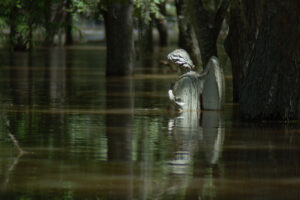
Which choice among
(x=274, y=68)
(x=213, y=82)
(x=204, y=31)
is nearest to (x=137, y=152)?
(x=274, y=68)

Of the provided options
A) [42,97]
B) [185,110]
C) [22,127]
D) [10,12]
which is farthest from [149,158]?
[10,12]

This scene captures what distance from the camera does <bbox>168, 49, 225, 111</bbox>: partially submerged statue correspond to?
15023mm

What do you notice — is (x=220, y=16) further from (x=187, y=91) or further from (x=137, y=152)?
(x=137, y=152)

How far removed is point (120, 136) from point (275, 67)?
10.4 ft

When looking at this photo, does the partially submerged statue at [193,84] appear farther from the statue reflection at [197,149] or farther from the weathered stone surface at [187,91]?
the statue reflection at [197,149]

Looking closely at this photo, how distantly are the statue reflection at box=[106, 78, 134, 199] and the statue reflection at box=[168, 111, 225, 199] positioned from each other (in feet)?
1.86

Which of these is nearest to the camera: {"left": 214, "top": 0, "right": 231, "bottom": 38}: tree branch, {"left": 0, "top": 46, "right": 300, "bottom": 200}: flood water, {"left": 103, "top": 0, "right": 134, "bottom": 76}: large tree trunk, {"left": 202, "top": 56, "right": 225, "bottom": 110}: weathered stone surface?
{"left": 0, "top": 46, "right": 300, "bottom": 200}: flood water

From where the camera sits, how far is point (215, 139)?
11820mm

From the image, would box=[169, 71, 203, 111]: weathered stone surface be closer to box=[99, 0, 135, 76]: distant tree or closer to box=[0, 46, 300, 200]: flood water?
box=[0, 46, 300, 200]: flood water

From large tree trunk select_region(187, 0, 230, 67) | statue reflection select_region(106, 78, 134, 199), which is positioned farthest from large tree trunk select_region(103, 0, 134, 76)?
large tree trunk select_region(187, 0, 230, 67)

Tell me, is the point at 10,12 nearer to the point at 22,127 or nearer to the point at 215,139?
the point at 22,127

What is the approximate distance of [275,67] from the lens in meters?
13.7

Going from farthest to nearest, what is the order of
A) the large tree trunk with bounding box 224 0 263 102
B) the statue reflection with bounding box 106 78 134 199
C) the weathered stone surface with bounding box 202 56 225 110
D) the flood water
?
the large tree trunk with bounding box 224 0 263 102 < the weathered stone surface with bounding box 202 56 225 110 < the statue reflection with bounding box 106 78 134 199 < the flood water

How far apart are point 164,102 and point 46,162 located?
26.1 feet
